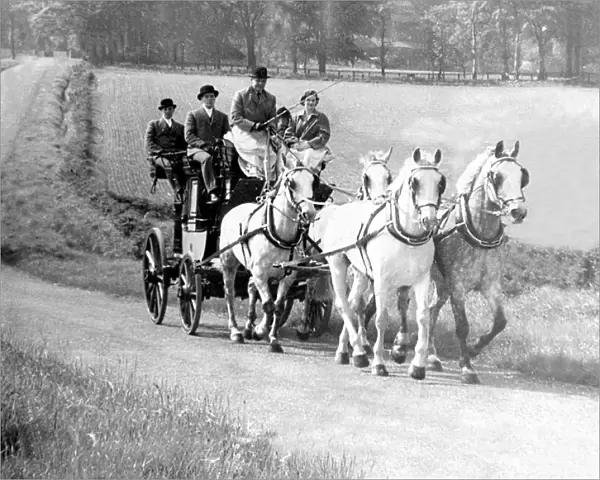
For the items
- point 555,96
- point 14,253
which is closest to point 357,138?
point 555,96

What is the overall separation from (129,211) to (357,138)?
5.20ft

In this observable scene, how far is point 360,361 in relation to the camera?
16.0 ft

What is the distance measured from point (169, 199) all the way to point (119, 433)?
4.33ft

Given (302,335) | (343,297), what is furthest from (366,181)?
(302,335)

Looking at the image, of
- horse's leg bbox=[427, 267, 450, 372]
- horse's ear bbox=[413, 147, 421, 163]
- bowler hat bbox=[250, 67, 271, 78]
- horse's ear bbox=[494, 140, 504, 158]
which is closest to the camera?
horse's ear bbox=[494, 140, 504, 158]

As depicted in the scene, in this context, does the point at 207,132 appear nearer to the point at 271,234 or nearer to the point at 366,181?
the point at 271,234

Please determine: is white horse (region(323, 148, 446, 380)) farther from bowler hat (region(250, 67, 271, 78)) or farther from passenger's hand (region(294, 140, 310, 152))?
bowler hat (region(250, 67, 271, 78))

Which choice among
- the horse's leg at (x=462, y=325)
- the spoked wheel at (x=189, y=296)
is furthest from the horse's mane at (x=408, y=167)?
the spoked wheel at (x=189, y=296)

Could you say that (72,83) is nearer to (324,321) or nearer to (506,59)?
(324,321)

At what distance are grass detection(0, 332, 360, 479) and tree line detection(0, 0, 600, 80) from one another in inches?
67.9

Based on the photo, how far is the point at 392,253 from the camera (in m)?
4.66

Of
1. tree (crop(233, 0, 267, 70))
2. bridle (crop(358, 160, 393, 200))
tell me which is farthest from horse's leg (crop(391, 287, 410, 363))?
tree (crop(233, 0, 267, 70))

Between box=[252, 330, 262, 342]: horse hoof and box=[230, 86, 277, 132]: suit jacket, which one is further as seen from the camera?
box=[252, 330, 262, 342]: horse hoof

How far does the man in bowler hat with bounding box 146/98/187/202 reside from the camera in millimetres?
5457
